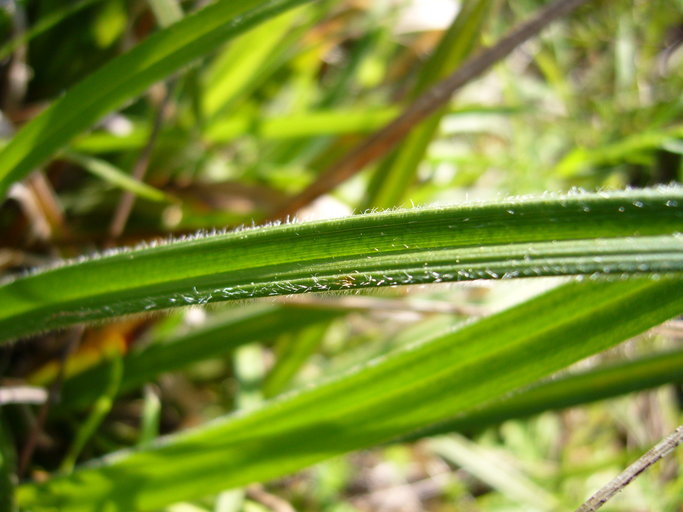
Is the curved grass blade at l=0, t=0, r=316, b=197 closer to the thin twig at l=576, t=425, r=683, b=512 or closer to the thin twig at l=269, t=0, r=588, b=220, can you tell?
the thin twig at l=269, t=0, r=588, b=220

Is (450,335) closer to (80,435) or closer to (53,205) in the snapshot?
(80,435)

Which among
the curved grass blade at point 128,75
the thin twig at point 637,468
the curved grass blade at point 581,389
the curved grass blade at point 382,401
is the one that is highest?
the curved grass blade at point 128,75

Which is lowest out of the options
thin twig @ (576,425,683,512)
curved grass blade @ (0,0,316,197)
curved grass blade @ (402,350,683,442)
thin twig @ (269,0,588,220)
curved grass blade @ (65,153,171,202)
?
thin twig @ (576,425,683,512)

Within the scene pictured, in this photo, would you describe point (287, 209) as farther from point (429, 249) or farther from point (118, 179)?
point (429, 249)

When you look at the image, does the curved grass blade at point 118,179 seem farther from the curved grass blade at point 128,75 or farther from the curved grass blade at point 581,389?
the curved grass blade at point 581,389

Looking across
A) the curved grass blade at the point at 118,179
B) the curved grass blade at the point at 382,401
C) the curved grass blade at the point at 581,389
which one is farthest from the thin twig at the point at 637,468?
the curved grass blade at the point at 118,179

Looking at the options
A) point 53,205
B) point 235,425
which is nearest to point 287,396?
point 235,425

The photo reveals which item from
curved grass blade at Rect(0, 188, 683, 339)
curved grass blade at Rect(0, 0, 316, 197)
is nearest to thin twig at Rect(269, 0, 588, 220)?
curved grass blade at Rect(0, 0, 316, 197)
